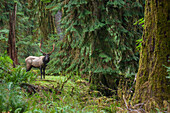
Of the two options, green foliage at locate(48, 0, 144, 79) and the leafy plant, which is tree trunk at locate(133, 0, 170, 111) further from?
green foliage at locate(48, 0, 144, 79)

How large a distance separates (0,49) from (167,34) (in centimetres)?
1101

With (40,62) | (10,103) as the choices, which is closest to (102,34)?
(40,62)

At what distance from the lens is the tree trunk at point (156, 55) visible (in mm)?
3115

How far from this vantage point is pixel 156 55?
10.5ft

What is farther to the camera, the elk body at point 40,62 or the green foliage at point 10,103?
the elk body at point 40,62

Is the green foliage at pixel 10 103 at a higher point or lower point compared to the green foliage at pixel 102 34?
lower

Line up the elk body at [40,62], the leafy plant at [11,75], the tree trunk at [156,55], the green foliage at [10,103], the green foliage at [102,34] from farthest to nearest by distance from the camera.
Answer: the green foliage at [102,34]
the elk body at [40,62]
the leafy plant at [11,75]
the tree trunk at [156,55]
the green foliage at [10,103]

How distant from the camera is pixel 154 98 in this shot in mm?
3152

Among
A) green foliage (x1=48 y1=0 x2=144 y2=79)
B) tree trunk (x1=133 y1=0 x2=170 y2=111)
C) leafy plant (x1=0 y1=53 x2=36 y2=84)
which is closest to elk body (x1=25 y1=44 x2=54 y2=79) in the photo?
leafy plant (x1=0 y1=53 x2=36 y2=84)

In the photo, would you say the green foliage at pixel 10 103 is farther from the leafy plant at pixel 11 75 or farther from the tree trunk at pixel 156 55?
the tree trunk at pixel 156 55

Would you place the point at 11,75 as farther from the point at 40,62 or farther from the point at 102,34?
the point at 102,34

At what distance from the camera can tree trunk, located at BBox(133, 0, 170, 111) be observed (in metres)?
3.12

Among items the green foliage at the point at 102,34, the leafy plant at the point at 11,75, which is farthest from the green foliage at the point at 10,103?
the green foliage at the point at 102,34

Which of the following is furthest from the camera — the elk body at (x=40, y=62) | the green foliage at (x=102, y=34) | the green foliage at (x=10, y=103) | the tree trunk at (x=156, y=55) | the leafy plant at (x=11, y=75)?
the green foliage at (x=102, y=34)
